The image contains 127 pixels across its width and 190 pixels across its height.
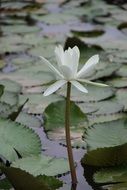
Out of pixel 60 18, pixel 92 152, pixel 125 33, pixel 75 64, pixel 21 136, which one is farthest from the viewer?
pixel 60 18

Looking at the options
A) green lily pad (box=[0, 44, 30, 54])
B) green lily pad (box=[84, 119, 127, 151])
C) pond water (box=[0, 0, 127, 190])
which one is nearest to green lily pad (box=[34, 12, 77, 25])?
pond water (box=[0, 0, 127, 190])

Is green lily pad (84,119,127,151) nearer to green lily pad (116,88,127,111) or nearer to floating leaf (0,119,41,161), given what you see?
floating leaf (0,119,41,161)

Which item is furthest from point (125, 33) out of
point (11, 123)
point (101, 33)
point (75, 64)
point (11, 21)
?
point (75, 64)

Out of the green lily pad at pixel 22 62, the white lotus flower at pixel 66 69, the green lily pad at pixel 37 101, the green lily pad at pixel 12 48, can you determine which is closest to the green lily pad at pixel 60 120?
the green lily pad at pixel 37 101

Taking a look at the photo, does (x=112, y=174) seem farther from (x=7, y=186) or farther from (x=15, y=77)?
(x=15, y=77)

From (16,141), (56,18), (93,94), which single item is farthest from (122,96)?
(56,18)

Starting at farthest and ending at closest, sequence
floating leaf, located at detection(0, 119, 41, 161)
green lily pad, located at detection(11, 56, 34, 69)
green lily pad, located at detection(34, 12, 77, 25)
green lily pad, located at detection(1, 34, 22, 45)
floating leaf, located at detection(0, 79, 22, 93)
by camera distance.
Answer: green lily pad, located at detection(34, 12, 77, 25)
green lily pad, located at detection(1, 34, 22, 45)
green lily pad, located at detection(11, 56, 34, 69)
floating leaf, located at detection(0, 79, 22, 93)
floating leaf, located at detection(0, 119, 41, 161)
